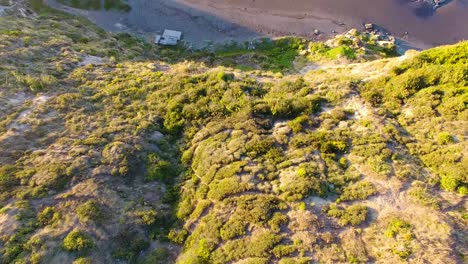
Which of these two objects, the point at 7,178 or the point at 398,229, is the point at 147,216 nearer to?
the point at 7,178

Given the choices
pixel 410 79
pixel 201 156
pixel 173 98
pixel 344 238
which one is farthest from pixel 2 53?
pixel 410 79

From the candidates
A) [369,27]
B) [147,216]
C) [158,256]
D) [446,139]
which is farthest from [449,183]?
[369,27]

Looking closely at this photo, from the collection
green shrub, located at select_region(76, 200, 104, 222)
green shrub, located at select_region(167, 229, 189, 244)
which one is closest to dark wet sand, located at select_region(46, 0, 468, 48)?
green shrub, located at select_region(76, 200, 104, 222)

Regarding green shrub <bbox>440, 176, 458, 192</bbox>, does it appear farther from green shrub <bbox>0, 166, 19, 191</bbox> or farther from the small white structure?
the small white structure

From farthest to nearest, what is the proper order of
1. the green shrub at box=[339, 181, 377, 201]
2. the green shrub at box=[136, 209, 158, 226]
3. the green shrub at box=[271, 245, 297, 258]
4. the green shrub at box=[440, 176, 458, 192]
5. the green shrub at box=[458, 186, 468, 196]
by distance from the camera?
the green shrub at box=[136, 209, 158, 226] < the green shrub at box=[339, 181, 377, 201] < the green shrub at box=[440, 176, 458, 192] < the green shrub at box=[458, 186, 468, 196] < the green shrub at box=[271, 245, 297, 258]

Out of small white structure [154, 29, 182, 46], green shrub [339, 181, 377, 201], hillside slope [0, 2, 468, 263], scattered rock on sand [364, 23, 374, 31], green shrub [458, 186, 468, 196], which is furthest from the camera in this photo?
scattered rock on sand [364, 23, 374, 31]

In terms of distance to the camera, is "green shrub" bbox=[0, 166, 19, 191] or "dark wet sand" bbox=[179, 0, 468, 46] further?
"dark wet sand" bbox=[179, 0, 468, 46]

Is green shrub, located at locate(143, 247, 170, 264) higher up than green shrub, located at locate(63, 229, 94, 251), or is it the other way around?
green shrub, located at locate(63, 229, 94, 251)

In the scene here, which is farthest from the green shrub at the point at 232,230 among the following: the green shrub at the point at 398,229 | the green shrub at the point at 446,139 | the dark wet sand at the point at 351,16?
the dark wet sand at the point at 351,16
